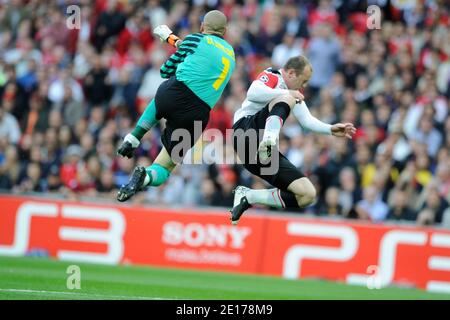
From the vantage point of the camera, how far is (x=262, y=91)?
41.3ft

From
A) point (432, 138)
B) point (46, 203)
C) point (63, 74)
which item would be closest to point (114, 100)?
point (63, 74)

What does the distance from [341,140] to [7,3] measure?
1034cm

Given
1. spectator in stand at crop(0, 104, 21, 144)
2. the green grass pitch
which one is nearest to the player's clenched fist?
the green grass pitch

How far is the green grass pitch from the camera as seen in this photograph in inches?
517

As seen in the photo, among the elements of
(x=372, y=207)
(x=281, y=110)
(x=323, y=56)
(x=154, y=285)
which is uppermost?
(x=323, y=56)

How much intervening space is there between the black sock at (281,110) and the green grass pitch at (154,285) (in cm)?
284

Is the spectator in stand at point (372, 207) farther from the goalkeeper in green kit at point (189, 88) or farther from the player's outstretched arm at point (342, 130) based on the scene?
the goalkeeper in green kit at point (189, 88)

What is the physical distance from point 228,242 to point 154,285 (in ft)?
14.3

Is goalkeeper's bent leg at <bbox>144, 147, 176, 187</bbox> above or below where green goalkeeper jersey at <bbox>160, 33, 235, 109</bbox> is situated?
below

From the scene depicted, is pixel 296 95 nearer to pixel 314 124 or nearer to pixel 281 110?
pixel 281 110

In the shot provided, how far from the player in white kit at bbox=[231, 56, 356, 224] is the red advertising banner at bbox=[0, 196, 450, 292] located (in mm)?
5751

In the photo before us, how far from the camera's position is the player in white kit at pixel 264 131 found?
1259 cm

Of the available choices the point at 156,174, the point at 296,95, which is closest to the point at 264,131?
the point at 296,95

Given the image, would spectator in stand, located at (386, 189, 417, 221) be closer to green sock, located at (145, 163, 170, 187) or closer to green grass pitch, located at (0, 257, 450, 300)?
green grass pitch, located at (0, 257, 450, 300)
